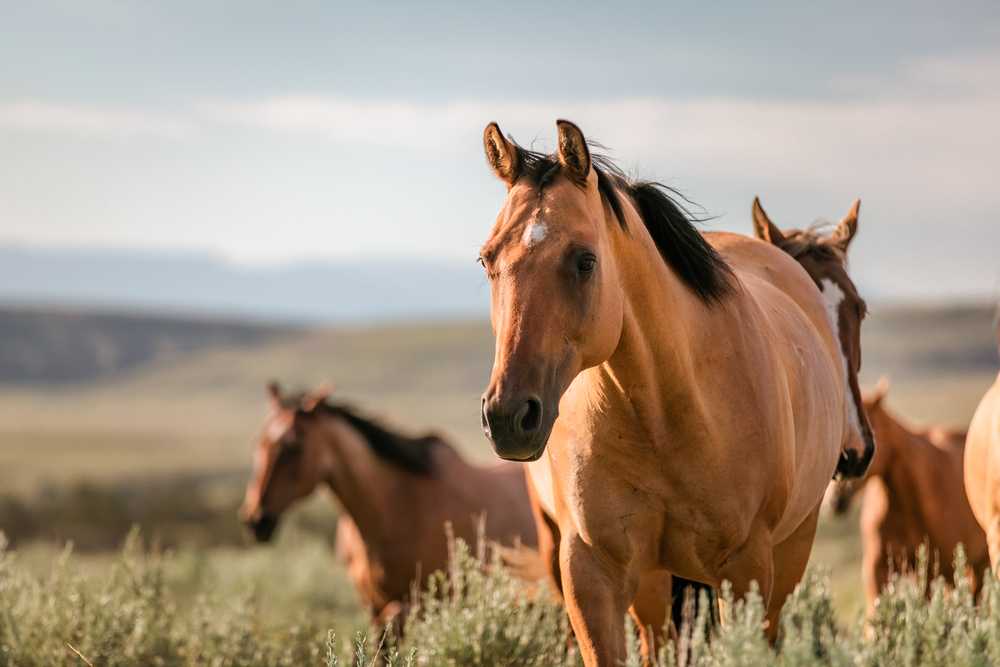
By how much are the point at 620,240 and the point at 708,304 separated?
16.9 inches

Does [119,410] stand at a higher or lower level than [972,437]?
higher

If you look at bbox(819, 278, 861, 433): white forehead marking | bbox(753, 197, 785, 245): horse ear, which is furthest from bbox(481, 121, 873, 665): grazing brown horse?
bbox(753, 197, 785, 245): horse ear

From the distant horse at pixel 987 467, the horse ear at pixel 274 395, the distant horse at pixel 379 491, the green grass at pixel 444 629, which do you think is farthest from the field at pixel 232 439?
the horse ear at pixel 274 395

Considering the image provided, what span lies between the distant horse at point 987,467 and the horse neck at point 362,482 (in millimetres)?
4445

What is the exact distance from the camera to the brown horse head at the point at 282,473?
29.6ft

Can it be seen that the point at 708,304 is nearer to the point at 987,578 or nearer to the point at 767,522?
the point at 767,522

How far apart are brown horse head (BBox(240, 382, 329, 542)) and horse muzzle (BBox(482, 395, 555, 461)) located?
19.7 feet

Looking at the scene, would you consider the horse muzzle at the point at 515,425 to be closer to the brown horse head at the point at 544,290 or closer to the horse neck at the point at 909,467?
the brown horse head at the point at 544,290

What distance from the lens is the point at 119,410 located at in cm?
7556

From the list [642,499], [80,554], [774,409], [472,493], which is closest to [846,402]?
[774,409]

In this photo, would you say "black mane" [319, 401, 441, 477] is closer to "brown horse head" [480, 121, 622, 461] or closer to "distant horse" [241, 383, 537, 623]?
"distant horse" [241, 383, 537, 623]

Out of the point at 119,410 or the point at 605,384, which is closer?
the point at 605,384

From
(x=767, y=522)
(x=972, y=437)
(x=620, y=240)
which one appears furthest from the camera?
(x=972, y=437)

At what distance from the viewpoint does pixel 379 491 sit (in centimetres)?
897
